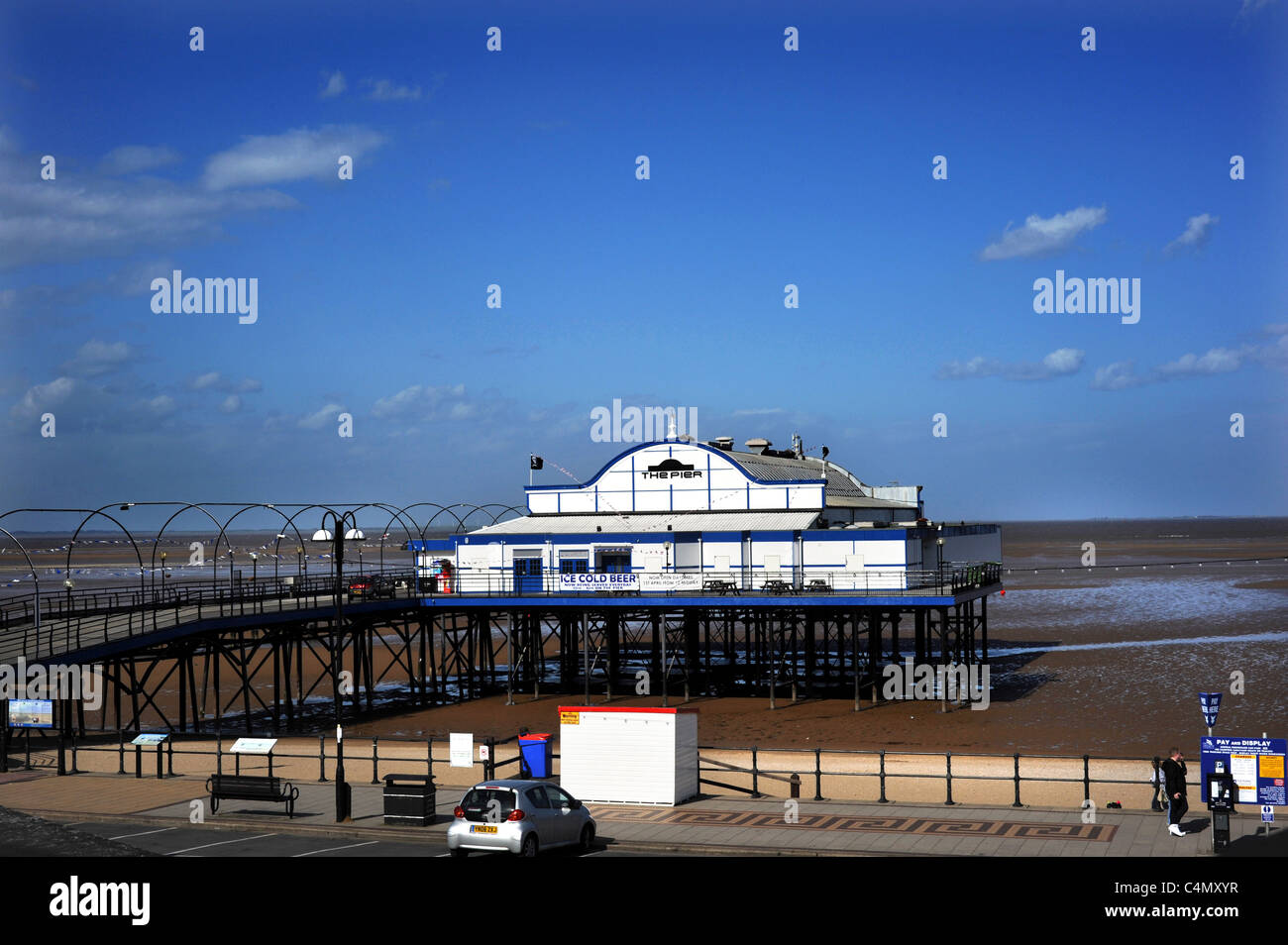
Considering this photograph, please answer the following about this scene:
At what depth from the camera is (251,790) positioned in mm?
27672

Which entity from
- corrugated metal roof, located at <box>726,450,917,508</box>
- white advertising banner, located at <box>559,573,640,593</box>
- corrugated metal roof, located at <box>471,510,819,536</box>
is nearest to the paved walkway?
white advertising banner, located at <box>559,573,640,593</box>

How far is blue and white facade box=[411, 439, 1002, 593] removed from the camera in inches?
2047

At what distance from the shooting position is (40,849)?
21.2 m

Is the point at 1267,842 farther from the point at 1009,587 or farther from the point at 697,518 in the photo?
the point at 1009,587

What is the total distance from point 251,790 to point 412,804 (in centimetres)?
410

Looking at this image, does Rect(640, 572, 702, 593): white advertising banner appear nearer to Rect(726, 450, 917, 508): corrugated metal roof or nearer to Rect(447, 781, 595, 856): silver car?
Rect(726, 450, 917, 508): corrugated metal roof

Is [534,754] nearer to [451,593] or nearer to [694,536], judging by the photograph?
[694,536]

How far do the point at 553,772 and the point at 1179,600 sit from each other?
7898cm

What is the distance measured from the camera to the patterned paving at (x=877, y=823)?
24.0 metres

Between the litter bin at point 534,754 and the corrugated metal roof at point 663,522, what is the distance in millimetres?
25338

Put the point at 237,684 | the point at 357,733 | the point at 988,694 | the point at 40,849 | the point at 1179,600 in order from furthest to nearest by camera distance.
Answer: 1. the point at 1179,600
2. the point at 237,684
3. the point at 988,694
4. the point at 357,733
5. the point at 40,849

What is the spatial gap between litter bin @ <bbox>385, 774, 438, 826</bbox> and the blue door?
29.2 m
